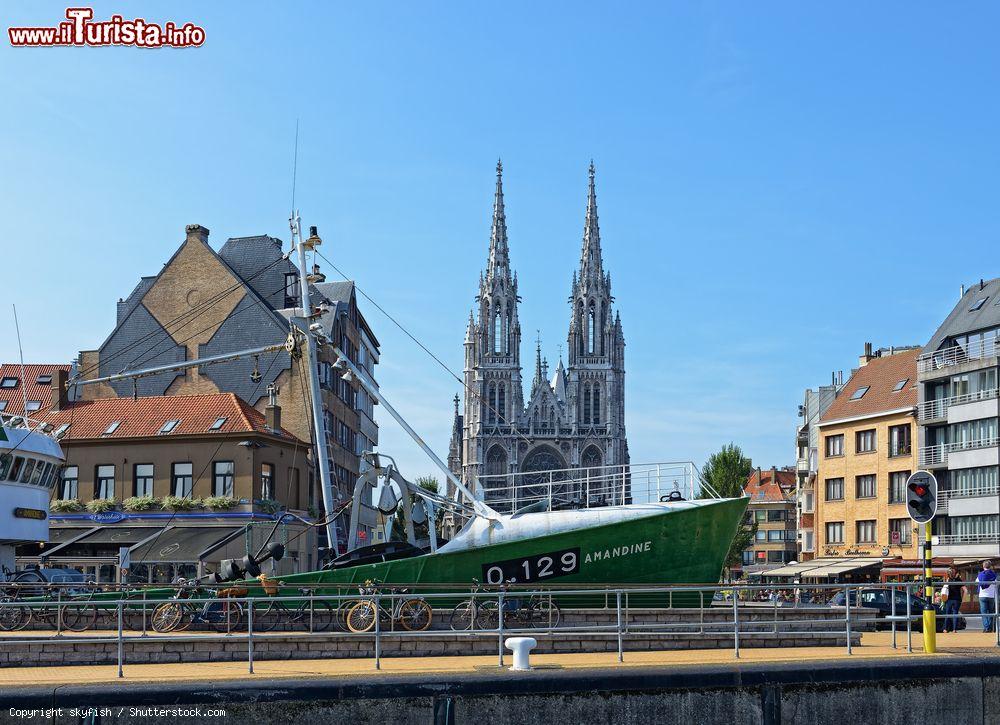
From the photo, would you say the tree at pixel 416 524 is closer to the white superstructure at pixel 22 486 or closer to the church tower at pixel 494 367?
the white superstructure at pixel 22 486

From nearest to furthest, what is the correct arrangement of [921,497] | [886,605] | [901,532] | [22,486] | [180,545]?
[921,497] → [22,486] → [886,605] → [180,545] → [901,532]

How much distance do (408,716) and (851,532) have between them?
191ft

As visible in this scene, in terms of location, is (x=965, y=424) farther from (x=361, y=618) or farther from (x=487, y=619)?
(x=361, y=618)

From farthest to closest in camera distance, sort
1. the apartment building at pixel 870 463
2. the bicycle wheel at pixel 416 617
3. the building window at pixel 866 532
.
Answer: the building window at pixel 866 532
the apartment building at pixel 870 463
the bicycle wheel at pixel 416 617

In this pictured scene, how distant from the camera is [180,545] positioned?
4234 centimetres

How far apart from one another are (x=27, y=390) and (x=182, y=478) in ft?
51.6

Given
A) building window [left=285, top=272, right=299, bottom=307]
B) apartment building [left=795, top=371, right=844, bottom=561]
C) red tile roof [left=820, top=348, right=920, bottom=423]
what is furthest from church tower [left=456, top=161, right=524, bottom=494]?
building window [left=285, top=272, right=299, bottom=307]

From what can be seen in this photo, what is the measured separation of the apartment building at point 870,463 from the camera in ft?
216

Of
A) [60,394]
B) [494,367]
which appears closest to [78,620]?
[60,394]

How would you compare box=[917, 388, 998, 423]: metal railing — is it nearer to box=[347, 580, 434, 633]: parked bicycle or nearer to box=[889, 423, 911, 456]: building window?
box=[889, 423, 911, 456]: building window

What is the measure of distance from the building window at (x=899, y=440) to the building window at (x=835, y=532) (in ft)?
20.7

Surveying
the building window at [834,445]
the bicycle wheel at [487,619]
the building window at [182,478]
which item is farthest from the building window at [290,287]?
the bicycle wheel at [487,619]

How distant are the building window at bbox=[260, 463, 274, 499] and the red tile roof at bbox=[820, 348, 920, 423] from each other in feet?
116

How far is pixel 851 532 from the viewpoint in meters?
69.3
